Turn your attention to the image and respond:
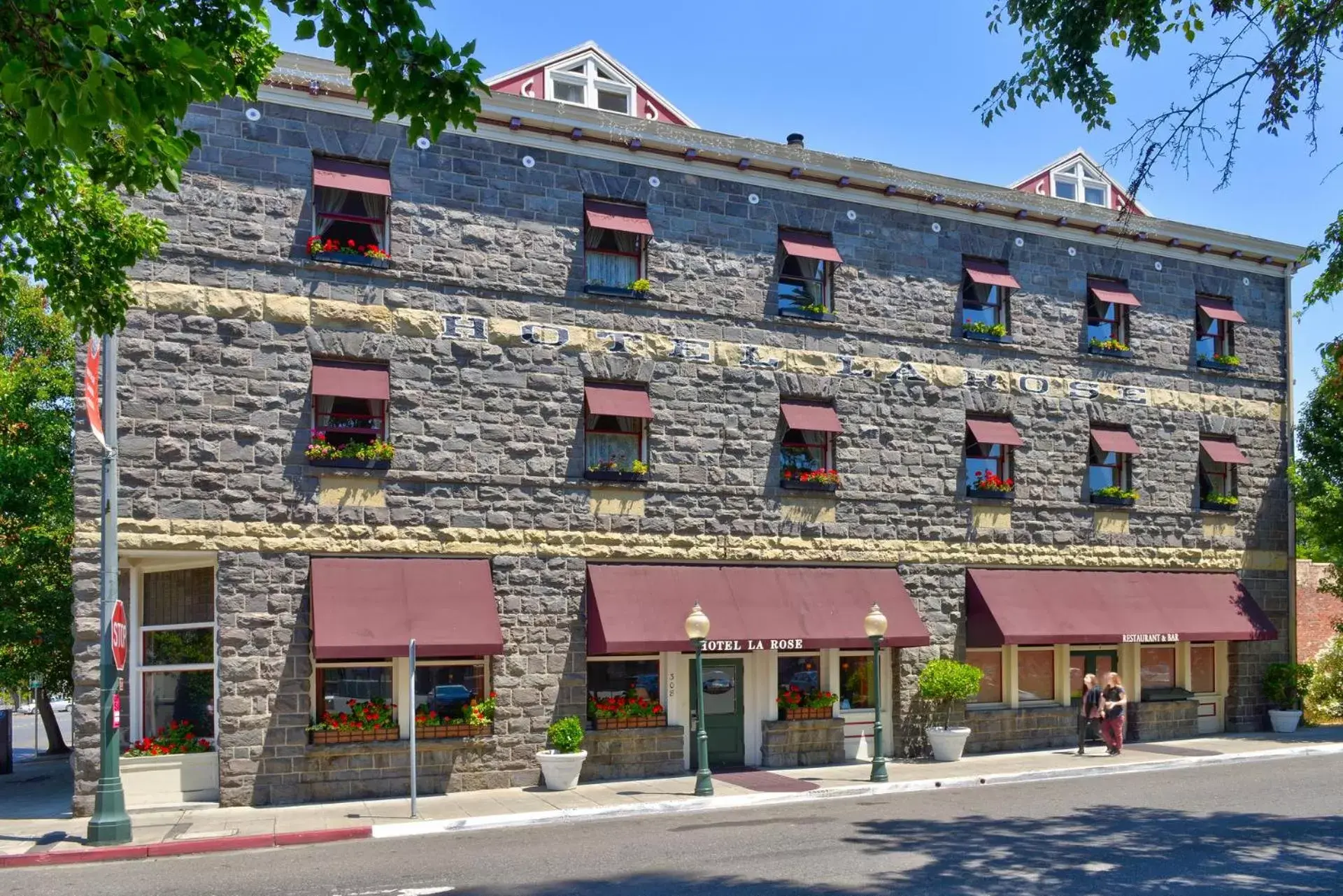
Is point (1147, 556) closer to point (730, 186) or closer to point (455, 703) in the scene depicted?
point (730, 186)

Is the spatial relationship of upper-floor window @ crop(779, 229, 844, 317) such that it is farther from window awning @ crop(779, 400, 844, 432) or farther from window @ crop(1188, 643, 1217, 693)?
window @ crop(1188, 643, 1217, 693)

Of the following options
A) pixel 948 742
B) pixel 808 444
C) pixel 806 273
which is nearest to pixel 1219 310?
pixel 806 273

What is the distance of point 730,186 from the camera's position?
20969 mm

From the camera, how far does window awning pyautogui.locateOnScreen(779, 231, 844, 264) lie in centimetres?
2106

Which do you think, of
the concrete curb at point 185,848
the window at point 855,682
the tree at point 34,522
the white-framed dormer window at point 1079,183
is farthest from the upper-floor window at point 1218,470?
the tree at point 34,522

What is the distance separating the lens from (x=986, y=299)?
2327 cm

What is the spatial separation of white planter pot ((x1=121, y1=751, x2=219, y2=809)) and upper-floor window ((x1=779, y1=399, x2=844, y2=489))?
401 inches

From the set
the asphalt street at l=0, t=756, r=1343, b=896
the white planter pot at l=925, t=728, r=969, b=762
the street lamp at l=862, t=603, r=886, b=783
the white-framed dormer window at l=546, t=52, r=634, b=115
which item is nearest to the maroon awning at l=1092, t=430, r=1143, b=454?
the white planter pot at l=925, t=728, r=969, b=762

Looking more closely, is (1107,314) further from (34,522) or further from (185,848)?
(34,522)

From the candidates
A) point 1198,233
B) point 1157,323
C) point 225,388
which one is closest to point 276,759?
point 225,388

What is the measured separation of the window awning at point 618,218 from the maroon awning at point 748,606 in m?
5.49

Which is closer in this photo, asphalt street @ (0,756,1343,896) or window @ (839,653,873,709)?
asphalt street @ (0,756,1343,896)

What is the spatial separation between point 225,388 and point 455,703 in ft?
19.1

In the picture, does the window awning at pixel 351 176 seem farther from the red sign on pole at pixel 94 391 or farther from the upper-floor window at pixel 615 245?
the red sign on pole at pixel 94 391
